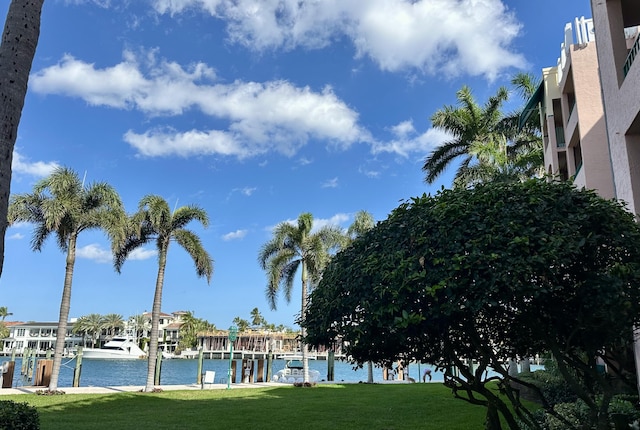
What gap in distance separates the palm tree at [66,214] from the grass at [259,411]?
4.05m

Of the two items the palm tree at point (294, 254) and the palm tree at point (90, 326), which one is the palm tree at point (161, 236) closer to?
the palm tree at point (294, 254)

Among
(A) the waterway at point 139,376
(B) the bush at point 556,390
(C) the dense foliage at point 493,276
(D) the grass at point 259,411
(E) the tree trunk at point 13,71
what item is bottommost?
(A) the waterway at point 139,376

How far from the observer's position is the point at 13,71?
5938 millimetres

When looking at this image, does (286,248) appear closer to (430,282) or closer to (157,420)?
(157,420)

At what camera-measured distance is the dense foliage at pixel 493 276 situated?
5.41m

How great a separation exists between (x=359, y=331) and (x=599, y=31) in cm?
911

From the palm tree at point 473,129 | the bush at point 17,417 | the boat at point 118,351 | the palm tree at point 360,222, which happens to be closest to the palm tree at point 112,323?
the boat at point 118,351

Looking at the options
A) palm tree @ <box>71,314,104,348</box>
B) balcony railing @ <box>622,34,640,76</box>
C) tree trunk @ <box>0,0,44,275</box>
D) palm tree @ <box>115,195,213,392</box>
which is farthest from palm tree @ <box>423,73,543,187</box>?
palm tree @ <box>71,314,104,348</box>

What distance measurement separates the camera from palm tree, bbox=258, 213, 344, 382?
28.3 metres

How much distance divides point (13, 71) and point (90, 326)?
385ft

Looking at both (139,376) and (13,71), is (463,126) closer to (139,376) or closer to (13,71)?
(13,71)

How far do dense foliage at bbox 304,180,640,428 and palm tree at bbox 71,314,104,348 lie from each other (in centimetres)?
11747

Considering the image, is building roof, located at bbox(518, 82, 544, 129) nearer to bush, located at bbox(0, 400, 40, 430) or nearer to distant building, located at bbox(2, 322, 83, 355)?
bush, located at bbox(0, 400, 40, 430)

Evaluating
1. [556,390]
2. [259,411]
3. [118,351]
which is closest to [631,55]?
[556,390]
